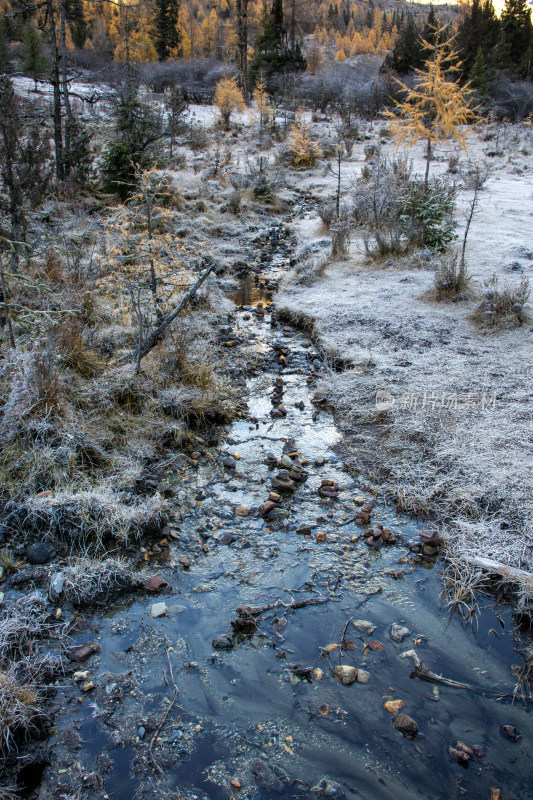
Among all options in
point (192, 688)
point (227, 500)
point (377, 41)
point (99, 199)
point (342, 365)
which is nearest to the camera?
point (192, 688)

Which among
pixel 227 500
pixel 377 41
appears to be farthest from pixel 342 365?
pixel 377 41

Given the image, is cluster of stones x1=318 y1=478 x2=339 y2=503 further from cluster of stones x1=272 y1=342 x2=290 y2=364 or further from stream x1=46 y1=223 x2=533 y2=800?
cluster of stones x1=272 y1=342 x2=290 y2=364

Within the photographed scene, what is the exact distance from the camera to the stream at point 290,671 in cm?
217

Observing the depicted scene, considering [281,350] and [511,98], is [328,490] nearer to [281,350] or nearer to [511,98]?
[281,350]

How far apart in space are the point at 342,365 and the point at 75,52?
3842 centimetres

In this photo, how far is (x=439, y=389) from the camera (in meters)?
5.08

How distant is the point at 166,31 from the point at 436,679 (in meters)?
48.1

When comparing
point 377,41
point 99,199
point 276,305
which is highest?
point 377,41

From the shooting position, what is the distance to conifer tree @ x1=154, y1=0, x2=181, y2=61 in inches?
1529

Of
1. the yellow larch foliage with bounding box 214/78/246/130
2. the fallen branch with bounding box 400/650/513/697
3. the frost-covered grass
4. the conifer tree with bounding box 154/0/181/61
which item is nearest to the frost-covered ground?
the fallen branch with bounding box 400/650/513/697

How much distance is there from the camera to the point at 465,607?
301 cm

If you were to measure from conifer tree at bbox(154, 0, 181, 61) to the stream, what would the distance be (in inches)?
1818

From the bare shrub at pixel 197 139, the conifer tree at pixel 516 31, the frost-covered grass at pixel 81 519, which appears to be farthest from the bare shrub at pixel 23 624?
the conifer tree at pixel 516 31

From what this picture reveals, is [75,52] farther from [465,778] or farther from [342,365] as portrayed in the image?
[465,778]
